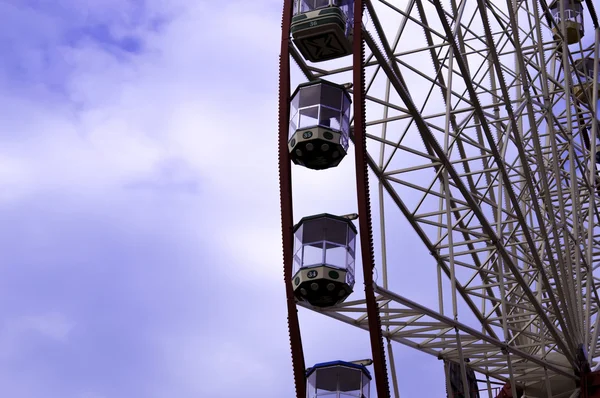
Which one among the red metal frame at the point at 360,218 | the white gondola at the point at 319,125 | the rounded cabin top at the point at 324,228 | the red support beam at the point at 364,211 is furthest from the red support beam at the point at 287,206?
the red support beam at the point at 364,211

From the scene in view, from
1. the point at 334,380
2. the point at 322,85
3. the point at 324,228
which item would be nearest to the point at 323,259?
the point at 324,228

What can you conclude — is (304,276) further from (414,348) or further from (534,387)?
(534,387)

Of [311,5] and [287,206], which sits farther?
[311,5]

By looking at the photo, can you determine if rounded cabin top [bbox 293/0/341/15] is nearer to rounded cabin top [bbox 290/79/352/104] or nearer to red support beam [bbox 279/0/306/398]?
red support beam [bbox 279/0/306/398]

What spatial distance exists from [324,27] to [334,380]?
28.2 feet

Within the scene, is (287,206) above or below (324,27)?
below

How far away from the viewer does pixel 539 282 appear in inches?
1436

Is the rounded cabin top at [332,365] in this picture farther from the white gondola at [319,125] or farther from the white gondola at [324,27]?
the white gondola at [324,27]

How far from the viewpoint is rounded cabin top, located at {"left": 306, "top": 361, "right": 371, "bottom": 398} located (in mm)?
26703

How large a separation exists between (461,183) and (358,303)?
13.7ft

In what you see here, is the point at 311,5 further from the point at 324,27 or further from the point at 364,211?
the point at 364,211

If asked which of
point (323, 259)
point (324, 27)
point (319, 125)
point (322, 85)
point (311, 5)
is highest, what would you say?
point (311, 5)

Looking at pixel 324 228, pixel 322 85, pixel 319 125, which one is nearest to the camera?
pixel 324 228

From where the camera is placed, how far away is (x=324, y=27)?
28703mm
